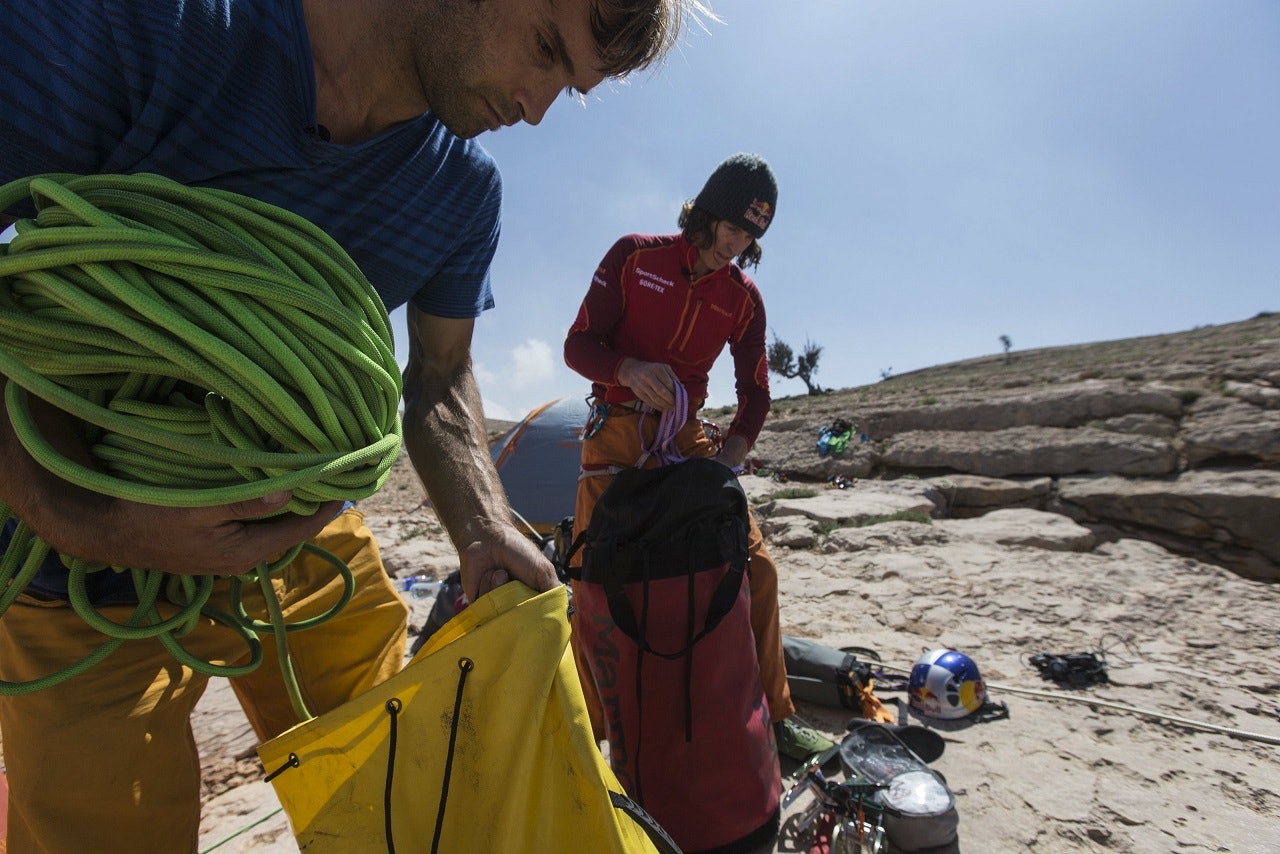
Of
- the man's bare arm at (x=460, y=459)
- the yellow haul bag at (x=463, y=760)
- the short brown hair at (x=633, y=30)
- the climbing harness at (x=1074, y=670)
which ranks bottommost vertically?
the climbing harness at (x=1074, y=670)

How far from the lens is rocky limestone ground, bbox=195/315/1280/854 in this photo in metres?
2.01

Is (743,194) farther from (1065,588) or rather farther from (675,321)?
(1065,588)

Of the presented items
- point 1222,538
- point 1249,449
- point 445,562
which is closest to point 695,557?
point 445,562

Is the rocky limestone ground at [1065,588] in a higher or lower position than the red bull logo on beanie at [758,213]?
lower

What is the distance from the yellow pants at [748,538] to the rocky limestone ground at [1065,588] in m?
0.54

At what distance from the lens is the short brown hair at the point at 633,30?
124cm

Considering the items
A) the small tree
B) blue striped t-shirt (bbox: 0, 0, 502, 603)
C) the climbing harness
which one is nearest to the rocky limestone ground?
the climbing harness

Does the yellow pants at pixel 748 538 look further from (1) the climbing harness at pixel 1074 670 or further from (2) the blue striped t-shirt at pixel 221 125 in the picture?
(1) the climbing harness at pixel 1074 670

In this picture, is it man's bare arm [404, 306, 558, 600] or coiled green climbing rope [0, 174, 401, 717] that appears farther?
man's bare arm [404, 306, 558, 600]

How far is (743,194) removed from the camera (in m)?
2.45

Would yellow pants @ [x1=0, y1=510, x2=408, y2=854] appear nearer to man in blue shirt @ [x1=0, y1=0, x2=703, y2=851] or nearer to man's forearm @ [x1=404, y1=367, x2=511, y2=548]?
man in blue shirt @ [x1=0, y1=0, x2=703, y2=851]

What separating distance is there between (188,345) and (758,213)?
7.03 feet

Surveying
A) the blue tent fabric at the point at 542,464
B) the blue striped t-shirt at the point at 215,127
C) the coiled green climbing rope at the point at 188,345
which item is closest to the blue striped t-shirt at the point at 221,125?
the blue striped t-shirt at the point at 215,127

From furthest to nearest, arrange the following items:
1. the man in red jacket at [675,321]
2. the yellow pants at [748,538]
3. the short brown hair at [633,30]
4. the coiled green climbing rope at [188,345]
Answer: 1. the man in red jacket at [675,321]
2. the yellow pants at [748,538]
3. the short brown hair at [633,30]
4. the coiled green climbing rope at [188,345]
